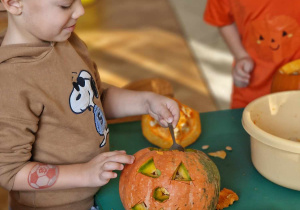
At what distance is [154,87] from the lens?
136 centimetres

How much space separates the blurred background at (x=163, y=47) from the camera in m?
2.66

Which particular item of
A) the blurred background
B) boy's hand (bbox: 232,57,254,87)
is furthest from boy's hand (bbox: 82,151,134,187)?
the blurred background

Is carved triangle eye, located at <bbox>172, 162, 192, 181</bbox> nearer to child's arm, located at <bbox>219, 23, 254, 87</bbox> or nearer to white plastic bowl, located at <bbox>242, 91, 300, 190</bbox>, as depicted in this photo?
white plastic bowl, located at <bbox>242, 91, 300, 190</bbox>

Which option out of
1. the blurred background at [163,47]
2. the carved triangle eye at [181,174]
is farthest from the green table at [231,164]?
the blurred background at [163,47]

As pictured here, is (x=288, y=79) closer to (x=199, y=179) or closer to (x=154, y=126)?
(x=154, y=126)

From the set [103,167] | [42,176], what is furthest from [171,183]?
[42,176]

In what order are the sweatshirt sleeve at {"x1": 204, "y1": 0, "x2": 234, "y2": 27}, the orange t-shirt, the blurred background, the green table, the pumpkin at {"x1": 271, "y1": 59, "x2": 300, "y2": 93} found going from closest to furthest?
the green table < the pumpkin at {"x1": 271, "y1": 59, "x2": 300, "y2": 93} < the orange t-shirt < the sweatshirt sleeve at {"x1": 204, "y1": 0, "x2": 234, "y2": 27} < the blurred background

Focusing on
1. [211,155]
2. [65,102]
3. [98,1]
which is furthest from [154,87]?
[98,1]

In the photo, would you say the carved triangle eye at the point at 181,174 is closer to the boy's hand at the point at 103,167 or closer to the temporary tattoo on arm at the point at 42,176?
the boy's hand at the point at 103,167

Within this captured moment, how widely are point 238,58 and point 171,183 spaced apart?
0.70 meters

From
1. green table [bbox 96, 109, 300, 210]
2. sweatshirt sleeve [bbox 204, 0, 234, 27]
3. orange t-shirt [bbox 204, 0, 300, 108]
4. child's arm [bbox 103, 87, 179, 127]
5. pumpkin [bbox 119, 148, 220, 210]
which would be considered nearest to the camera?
pumpkin [bbox 119, 148, 220, 210]

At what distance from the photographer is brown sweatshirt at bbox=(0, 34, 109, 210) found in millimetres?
855

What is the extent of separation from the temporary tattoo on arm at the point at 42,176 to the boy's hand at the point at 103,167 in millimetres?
56

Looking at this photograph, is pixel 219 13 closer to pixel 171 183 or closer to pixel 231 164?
pixel 231 164
